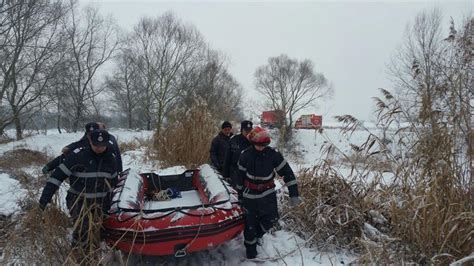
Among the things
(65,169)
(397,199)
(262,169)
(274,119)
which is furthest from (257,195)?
(274,119)

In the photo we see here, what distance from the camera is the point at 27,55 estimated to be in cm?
1580

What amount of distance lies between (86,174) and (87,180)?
0.20 ft

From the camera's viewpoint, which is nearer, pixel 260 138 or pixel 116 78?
pixel 260 138

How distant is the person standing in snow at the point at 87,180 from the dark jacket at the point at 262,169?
140cm

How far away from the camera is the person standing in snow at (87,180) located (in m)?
3.36

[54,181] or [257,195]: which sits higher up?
[54,181]

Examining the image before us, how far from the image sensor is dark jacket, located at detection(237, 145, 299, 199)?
12.7 ft

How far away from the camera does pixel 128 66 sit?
115 feet

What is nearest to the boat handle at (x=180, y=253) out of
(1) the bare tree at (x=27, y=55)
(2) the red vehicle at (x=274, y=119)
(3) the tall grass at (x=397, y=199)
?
(3) the tall grass at (x=397, y=199)

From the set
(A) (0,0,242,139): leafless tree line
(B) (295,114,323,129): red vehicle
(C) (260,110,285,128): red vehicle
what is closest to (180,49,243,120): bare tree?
(A) (0,0,242,139): leafless tree line

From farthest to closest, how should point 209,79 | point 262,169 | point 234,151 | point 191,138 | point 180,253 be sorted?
point 209,79 < point 191,138 < point 234,151 < point 262,169 < point 180,253

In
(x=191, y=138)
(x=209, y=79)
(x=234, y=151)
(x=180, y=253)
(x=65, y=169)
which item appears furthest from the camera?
(x=209, y=79)

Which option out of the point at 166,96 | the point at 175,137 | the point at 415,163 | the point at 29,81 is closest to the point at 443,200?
the point at 415,163

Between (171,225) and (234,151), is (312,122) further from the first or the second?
(171,225)
